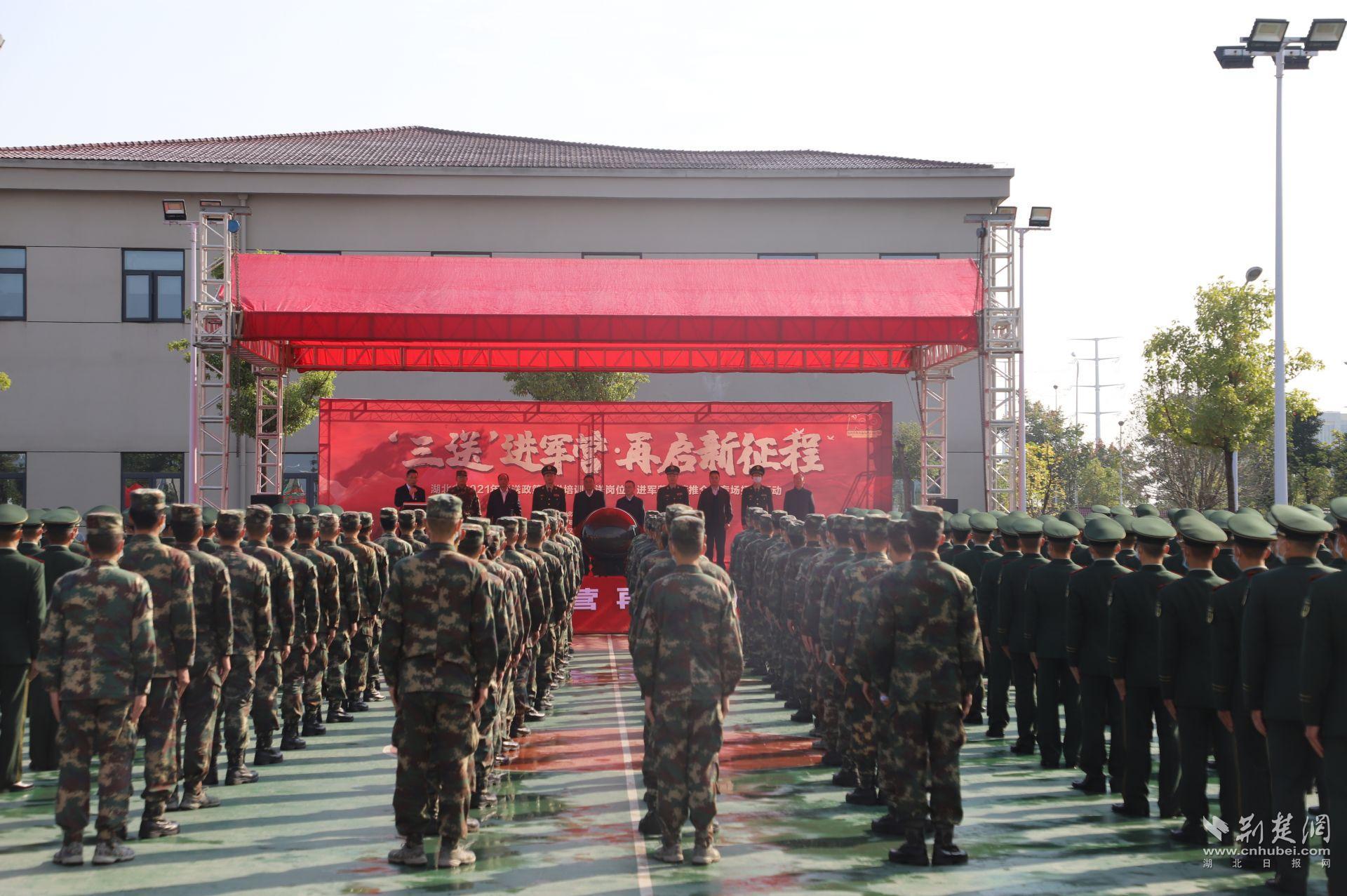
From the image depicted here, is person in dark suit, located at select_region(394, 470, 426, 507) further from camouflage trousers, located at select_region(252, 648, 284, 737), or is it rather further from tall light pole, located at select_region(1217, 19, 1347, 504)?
tall light pole, located at select_region(1217, 19, 1347, 504)

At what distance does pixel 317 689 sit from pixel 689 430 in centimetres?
1156

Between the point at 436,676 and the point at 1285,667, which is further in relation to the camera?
the point at 436,676

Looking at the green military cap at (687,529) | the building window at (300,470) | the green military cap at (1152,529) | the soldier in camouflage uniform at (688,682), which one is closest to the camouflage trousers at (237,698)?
the soldier in camouflage uniform at (688,682)

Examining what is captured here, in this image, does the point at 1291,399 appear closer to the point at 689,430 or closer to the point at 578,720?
the point at 689,430

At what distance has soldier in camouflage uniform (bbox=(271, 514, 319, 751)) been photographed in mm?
9484

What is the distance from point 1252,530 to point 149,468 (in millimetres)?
28840

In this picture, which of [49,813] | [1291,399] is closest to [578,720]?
[49,813]

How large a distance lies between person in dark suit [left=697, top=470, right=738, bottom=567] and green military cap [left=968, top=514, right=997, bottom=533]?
6.78 meters

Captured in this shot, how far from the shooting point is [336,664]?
11305 millimetres

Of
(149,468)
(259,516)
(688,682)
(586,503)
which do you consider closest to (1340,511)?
(688,682)

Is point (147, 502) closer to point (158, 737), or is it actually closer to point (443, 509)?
point (158, 737)

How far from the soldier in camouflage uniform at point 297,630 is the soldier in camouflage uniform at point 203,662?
5.15ft

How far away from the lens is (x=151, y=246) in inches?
1227

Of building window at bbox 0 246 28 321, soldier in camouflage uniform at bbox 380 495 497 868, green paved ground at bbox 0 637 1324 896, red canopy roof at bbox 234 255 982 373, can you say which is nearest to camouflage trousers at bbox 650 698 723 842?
green paved ground at bbox 0 637 1324 896
